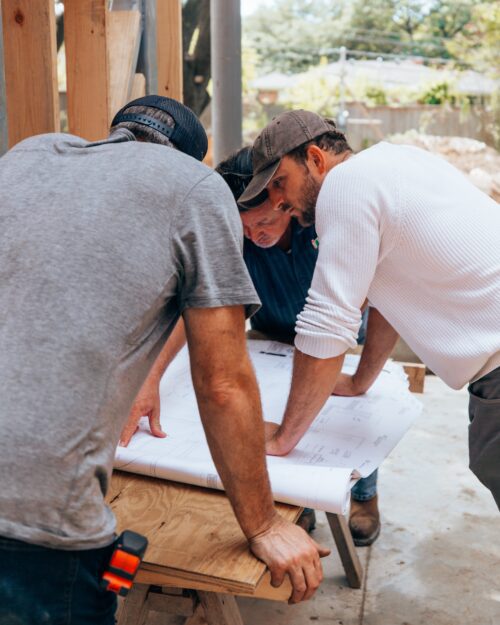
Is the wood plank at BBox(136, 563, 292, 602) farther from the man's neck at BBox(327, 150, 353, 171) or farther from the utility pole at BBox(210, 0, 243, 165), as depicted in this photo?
the utility pole at BBox(210, 0, 243, 165)

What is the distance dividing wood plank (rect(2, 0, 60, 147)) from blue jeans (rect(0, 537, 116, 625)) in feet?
5.30

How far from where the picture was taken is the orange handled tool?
141 cm

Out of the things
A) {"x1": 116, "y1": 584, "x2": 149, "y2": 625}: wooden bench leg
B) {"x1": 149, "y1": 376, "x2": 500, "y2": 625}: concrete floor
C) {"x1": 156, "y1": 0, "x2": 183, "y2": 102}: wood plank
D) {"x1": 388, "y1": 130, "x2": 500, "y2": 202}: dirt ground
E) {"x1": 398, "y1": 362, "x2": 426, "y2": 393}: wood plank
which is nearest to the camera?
{"x1": 116, "y1": 584, "x2": 149, "y2": 625}: wooden bench leg

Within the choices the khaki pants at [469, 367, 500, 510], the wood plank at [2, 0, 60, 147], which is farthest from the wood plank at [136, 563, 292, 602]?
the wood plank at [2, 0, 60, 147]

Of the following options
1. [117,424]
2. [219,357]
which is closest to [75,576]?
[117,424]

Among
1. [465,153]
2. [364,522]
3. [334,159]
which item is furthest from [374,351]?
[465,153]

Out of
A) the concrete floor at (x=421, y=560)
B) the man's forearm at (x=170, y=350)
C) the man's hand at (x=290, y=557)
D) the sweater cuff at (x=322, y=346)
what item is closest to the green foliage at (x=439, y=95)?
the concrete floor at (x=421, y=560)

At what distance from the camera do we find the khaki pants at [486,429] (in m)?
2.20

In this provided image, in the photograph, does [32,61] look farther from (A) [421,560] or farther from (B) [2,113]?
(A) [421,560]

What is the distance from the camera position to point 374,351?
275 centimetres

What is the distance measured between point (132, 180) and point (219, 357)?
0.37 meters

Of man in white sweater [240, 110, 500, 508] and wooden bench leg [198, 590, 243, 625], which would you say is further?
man in white sweater [240, 110, 500, 508]

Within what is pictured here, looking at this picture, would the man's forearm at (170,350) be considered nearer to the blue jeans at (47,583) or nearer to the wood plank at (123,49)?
the wood plank at (123,49)

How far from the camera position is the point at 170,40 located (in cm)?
353
